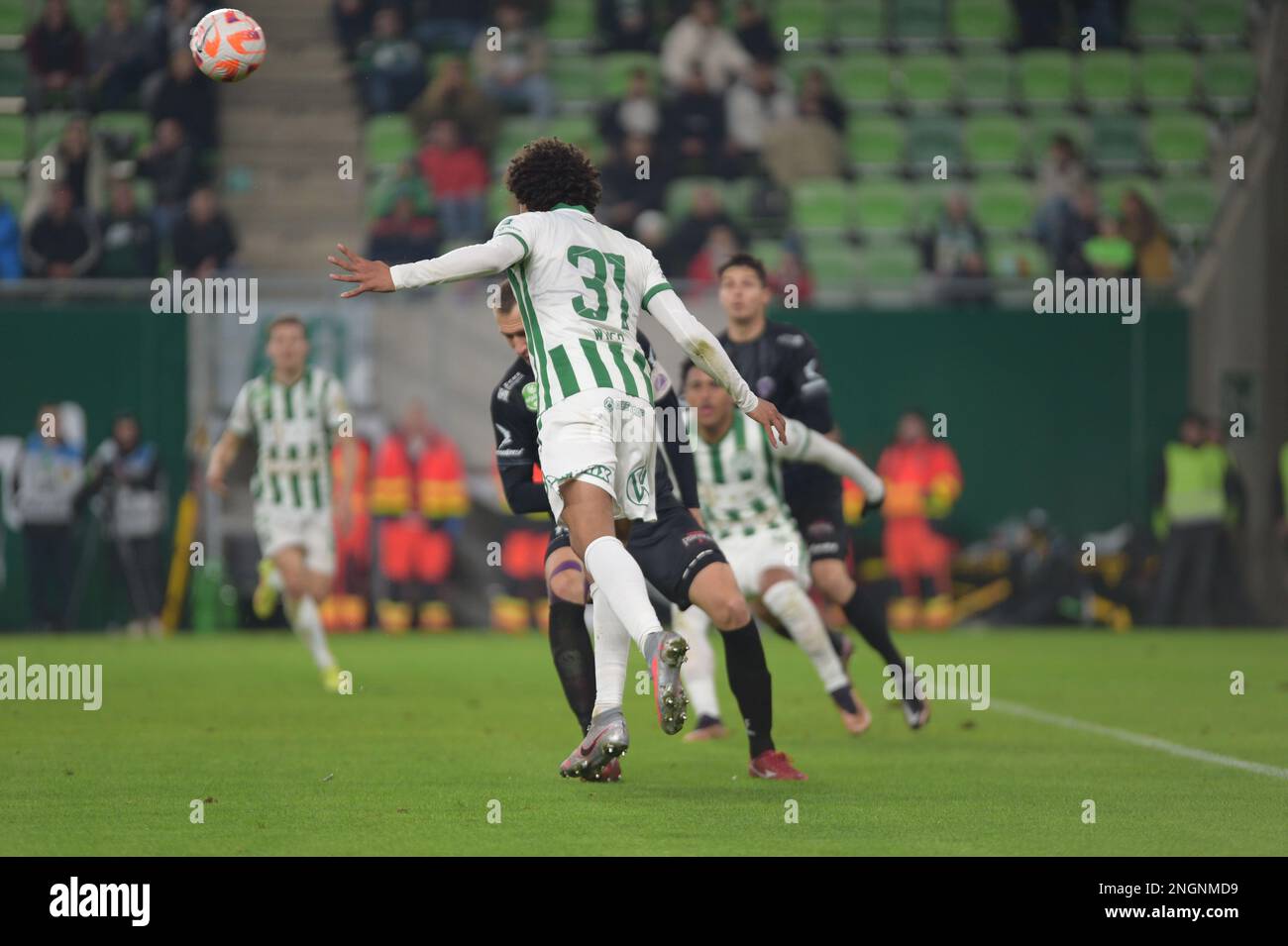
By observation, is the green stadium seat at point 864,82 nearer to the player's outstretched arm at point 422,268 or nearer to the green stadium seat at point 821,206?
the green stadium seat at point 821,206

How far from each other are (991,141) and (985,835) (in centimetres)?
1771

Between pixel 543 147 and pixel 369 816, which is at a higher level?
pixel 543 147

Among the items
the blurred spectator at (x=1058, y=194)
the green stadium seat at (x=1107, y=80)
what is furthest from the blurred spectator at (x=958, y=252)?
the green stadium seat at (x=1107, y=80)

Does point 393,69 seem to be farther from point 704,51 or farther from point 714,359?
point 714,359

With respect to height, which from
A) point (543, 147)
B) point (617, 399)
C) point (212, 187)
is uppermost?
point (212, 187)

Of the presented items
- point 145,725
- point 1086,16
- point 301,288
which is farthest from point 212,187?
point 145,725

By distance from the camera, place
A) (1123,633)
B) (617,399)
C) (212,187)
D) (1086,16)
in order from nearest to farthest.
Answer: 1. (617,399)
2. (1123,633)
3. (212,187)
4. (1086,16)

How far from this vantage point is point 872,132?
2303 centimetres

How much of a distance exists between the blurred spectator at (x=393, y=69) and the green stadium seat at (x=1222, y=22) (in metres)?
9.61

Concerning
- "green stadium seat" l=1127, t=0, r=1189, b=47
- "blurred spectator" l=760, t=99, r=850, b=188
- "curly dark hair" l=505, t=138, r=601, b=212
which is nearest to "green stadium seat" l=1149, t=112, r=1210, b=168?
"green stadium seat" l=1127, t=0, r=1189, b=47

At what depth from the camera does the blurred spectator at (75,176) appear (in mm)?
20141

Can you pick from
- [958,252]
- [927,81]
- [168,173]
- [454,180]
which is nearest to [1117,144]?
[927,81]

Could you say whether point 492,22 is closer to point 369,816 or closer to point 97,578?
point 97,578

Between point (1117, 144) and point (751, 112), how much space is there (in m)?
4.50
